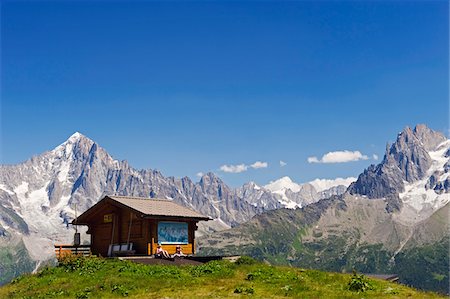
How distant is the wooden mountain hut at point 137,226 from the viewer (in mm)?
52000

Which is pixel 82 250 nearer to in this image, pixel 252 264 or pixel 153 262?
pixel 153 262

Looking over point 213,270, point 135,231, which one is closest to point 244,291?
point 213,270

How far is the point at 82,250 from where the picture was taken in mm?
58594

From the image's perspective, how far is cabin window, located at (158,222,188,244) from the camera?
52.8 metres

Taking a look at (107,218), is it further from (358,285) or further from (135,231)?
(358,285)

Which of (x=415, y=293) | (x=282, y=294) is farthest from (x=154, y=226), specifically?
(x=415, y=293)

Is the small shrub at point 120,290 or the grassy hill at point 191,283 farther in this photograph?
the small shrub at point 120,290

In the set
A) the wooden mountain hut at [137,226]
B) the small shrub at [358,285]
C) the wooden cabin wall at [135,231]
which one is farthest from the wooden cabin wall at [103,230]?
the small shrub at [358,285]

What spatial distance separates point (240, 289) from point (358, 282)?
7.12 metres

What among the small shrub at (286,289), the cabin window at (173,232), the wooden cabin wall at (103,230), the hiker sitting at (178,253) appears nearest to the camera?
the small shrub at (286,289)

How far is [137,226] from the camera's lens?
53469mm

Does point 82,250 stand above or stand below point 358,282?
above

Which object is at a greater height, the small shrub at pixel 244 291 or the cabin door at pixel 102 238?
the cabin door at pixel 102 238

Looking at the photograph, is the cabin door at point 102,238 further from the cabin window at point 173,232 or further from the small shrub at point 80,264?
the small shrub at point 80,264
